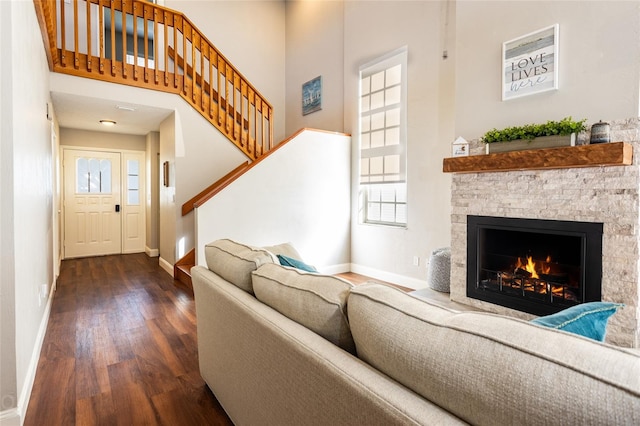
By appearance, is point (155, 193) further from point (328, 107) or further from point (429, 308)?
point (429, 308)

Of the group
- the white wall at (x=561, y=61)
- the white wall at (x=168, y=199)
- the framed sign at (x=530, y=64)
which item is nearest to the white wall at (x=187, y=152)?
the white wall at (x=168, y=199)

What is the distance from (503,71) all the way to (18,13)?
3.47m

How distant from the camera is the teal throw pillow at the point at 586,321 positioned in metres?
0.91

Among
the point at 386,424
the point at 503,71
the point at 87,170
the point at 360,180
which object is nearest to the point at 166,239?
the point at 87,170

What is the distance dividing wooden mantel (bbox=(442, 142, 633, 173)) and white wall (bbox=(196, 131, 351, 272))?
7.08ft

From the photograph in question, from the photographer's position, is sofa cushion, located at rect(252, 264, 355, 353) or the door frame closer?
sofa cushion, located at rect(252, 264, 355, 353)

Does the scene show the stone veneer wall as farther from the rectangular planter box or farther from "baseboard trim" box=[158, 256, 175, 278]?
"baseboard trim" box=[158, 256, 175, 278]

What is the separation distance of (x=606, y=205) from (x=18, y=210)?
12.2 feet

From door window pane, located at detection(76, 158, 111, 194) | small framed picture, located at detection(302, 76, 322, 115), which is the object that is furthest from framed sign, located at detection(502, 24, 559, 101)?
door window pane, located at detection(76, 158, 111, 194)

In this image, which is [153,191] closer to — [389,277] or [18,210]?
[389,277]

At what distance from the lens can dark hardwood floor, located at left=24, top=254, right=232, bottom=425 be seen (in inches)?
76.1

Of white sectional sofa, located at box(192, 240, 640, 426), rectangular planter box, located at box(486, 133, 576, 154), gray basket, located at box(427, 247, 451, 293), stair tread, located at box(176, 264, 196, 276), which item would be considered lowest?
stair tread, located at box(176, 264, 196, 276)

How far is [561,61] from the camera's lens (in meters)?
2.73

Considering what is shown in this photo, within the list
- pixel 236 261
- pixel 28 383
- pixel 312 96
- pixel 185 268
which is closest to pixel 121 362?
pixel 28 383
